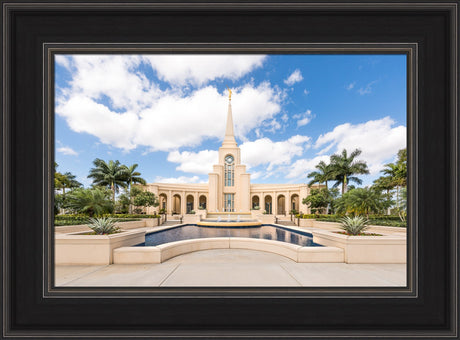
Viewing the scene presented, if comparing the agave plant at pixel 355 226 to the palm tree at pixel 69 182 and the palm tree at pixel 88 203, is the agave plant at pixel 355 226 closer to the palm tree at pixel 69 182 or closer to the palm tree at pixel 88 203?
the palm tree at pixel 88 203

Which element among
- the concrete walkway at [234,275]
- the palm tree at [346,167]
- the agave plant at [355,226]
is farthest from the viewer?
the palm tree at [346,167]

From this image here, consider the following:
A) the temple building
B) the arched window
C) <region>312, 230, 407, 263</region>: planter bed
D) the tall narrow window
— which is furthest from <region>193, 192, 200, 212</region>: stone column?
<region>312, 230, 407, 263</region>: planter bed

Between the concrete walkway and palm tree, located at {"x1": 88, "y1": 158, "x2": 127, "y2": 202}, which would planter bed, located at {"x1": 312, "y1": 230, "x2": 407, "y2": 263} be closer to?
the concrete walkway

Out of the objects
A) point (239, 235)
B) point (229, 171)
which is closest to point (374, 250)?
point (239, 235)

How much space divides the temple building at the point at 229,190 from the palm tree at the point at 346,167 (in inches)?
334

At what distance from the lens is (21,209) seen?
181 cm

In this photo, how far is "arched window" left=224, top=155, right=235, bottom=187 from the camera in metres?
36.2

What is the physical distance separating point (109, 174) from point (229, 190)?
64.3ft

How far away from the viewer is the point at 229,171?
36.8 m

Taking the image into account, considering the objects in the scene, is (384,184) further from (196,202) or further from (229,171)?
(196,202)

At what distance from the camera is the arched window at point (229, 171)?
3616 centimetres

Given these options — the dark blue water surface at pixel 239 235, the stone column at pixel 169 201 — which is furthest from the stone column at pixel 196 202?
the dark blue water surface at pixel 239 235

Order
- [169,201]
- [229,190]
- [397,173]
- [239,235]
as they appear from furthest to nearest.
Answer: [229,190], [169,201], [397,173], [239,235]
